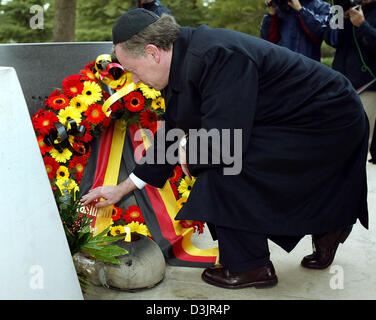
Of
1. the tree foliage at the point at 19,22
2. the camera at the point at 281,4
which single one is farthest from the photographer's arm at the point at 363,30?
the tree foliage at the point at 19,22

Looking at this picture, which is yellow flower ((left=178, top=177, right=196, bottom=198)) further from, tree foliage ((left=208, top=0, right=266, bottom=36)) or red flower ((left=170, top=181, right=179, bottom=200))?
tree foliage ((left=208, top=0, right=266, bottom=36))

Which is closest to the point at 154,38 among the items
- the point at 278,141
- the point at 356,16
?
the point at 278,141

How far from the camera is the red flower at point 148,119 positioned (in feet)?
10.1

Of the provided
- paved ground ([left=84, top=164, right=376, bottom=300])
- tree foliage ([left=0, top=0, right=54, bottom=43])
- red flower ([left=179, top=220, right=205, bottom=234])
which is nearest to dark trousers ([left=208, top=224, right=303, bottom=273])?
paved ground ([left=84, top=164, right=376, bottom=300])

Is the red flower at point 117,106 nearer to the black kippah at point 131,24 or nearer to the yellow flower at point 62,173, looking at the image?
the yellow flower at point 62,173

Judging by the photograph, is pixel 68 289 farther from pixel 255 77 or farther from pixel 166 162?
pixel 255 77

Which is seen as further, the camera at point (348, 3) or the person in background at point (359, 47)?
the person in background at point (359, 47)

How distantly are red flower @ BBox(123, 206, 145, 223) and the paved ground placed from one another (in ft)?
1.20

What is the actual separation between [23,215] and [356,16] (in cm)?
360

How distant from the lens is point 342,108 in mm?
2361

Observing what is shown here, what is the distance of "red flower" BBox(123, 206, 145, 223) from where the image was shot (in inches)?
117

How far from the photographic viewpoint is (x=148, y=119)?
10.2ft

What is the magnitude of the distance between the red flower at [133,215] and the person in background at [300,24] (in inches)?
96.1

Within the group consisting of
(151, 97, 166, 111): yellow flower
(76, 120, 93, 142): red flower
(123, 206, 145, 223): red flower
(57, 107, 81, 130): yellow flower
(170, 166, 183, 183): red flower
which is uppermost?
(151, 97, 166, 111): yellow flower
